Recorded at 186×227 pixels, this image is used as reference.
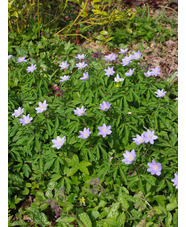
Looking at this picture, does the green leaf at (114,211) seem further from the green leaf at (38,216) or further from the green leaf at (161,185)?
the green leaf at (38,216)

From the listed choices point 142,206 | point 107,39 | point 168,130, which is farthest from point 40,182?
point 107,39

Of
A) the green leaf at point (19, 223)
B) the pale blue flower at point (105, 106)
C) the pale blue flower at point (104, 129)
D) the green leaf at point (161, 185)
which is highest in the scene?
the pale blue flower at point (105, 106)

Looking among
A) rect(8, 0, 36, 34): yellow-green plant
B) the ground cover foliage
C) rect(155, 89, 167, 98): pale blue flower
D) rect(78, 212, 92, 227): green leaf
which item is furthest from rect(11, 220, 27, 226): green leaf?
rect(8, 0, 36, 34): yellow-green plant

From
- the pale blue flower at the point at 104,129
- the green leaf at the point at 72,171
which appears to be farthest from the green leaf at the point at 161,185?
the green leaf at the point at 72,171

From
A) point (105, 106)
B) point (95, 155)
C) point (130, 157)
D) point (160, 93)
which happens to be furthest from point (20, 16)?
point (130, 157)

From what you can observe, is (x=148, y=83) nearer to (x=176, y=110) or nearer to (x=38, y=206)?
(x=176, y=110)

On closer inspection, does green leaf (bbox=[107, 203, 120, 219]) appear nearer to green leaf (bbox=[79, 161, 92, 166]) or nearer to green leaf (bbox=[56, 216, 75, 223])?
green leaf (bbox=[56, 216, 75, 223])

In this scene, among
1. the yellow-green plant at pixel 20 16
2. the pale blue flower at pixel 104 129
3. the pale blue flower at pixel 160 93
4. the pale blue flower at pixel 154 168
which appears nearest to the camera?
the pale blue flower at pixel 154 168
